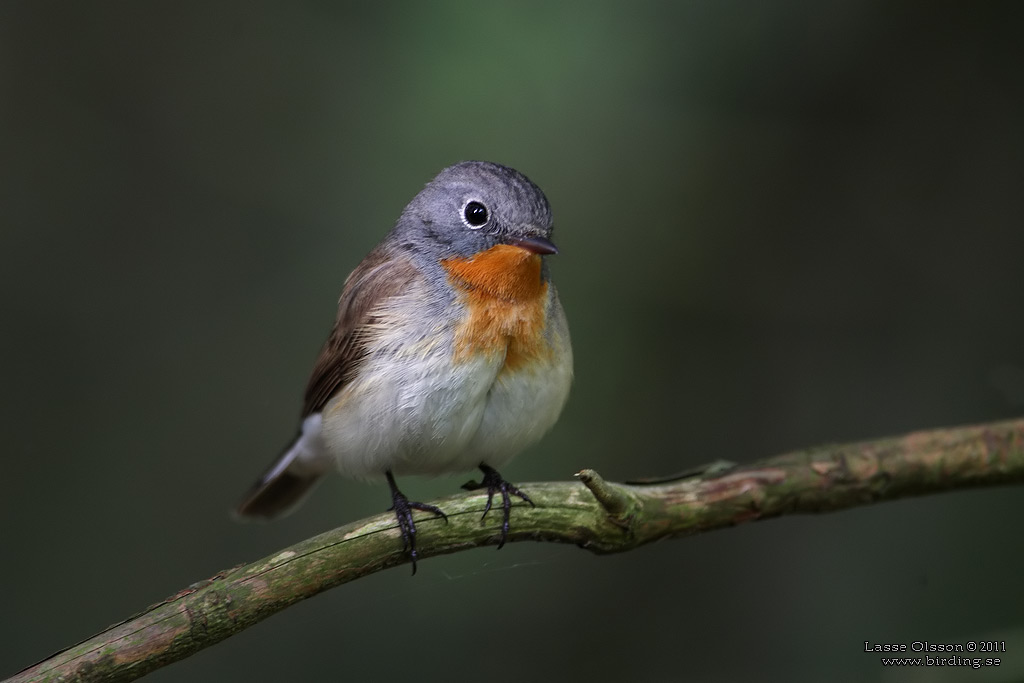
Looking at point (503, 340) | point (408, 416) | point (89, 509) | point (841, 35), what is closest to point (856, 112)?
point (841, 35)

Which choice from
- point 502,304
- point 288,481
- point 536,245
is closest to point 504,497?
point 502,304

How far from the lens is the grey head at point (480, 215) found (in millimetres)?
3961

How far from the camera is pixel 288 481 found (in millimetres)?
4957

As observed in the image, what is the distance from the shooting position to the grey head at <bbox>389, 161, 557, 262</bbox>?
396 centimetres

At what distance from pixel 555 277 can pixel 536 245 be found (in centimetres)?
201

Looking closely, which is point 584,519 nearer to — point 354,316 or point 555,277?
point 354,316

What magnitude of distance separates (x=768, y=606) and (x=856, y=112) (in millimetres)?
2998

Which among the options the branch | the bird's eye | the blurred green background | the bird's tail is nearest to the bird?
the bird's eye

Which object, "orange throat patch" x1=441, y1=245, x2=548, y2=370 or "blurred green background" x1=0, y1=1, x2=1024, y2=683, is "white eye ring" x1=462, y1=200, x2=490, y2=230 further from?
"blurred green background" x1=0, y1=1, x2=1024, y2=683

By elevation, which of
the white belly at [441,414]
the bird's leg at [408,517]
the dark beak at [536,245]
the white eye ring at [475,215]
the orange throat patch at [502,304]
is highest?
the white eye ring at [475,215]

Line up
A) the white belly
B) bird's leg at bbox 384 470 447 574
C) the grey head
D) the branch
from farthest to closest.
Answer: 1. the grey head
2. the white belly
3. bird's leg at bbox 384 470 447 574
4. the branch

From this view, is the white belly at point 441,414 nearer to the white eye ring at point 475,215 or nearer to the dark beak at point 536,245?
the dark beak at point 536,245

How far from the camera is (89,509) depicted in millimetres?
5578

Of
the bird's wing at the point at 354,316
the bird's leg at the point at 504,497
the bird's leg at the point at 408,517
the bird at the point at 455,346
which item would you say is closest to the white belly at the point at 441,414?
the bird at the point at 455,346
